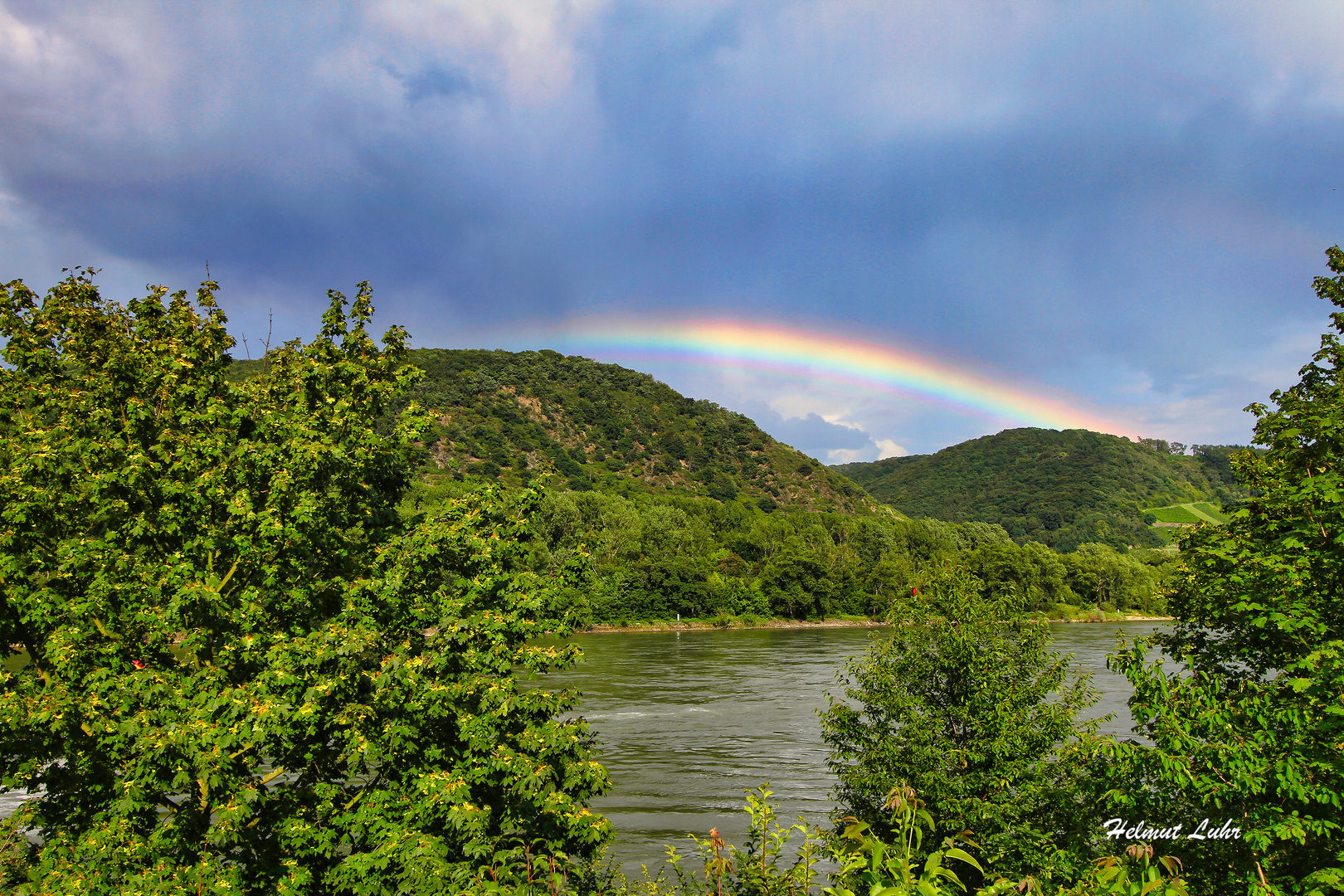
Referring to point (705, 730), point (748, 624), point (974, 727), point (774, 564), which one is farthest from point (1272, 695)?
point (774, 564)

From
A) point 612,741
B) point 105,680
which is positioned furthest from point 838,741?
point 612,741

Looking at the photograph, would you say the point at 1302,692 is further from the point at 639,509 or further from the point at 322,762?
the point at 639,509

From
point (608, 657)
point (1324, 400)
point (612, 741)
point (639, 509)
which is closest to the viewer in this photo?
point (1324, 400)

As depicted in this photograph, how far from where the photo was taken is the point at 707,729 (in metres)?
40.1

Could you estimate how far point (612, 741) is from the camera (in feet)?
121

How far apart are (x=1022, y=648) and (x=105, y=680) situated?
1689 cm

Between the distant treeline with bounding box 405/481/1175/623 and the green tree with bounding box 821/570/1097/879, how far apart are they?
81426 mm

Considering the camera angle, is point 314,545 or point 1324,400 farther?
point 1324,400

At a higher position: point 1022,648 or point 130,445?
point 130,445

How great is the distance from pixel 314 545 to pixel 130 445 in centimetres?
254

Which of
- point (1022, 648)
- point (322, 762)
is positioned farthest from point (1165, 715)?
point (322, 762)

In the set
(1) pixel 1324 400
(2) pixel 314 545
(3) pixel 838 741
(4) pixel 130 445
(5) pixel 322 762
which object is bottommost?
(3) pixel 838 741

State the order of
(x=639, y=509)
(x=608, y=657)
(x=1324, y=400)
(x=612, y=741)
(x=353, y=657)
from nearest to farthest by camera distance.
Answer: (x=353, y=657) → (x=1324, y=400) → (x=612, y=741) → (x=608, y=657) → (x=639, y=509)

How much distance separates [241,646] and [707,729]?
34.3m
